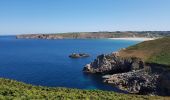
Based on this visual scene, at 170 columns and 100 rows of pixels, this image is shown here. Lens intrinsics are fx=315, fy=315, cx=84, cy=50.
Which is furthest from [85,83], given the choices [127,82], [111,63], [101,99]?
[101,99]

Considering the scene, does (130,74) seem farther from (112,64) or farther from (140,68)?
(112,64)

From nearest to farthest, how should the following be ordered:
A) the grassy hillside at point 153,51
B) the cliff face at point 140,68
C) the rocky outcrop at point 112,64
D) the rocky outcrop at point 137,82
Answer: the rocky outcrop at point 137,82, the cliff face at point 140,68, the grassy hillside at point 153,51, the rocky outcrop at point 112,64

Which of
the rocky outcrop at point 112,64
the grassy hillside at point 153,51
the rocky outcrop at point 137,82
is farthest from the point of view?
the rocky outcrop at point 112,64

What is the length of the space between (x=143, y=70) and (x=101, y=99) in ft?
182

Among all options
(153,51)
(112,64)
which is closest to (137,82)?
(112,64)

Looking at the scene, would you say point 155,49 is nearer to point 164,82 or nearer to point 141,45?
point 141,45

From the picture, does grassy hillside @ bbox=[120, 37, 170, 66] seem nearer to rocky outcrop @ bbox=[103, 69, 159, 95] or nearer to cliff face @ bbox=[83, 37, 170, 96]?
cliff face @ bbox=[83, 37, 170, 96]

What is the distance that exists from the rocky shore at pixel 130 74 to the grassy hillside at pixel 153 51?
11.6 feet

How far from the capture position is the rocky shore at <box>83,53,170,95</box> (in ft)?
286


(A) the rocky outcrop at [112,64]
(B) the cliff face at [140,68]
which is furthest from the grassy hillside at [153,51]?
(A) the rocky outcrop at [112,64]

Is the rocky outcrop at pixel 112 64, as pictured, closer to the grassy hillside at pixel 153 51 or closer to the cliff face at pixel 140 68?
the cliff face at pixel 140 68

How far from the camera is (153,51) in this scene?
11481 centimetres

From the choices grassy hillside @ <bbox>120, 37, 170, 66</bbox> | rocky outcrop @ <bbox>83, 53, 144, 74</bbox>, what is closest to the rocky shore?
rocky outcrop @ <bbox>83, 53, 144, 74</bbox>

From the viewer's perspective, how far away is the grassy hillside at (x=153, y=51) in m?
103
